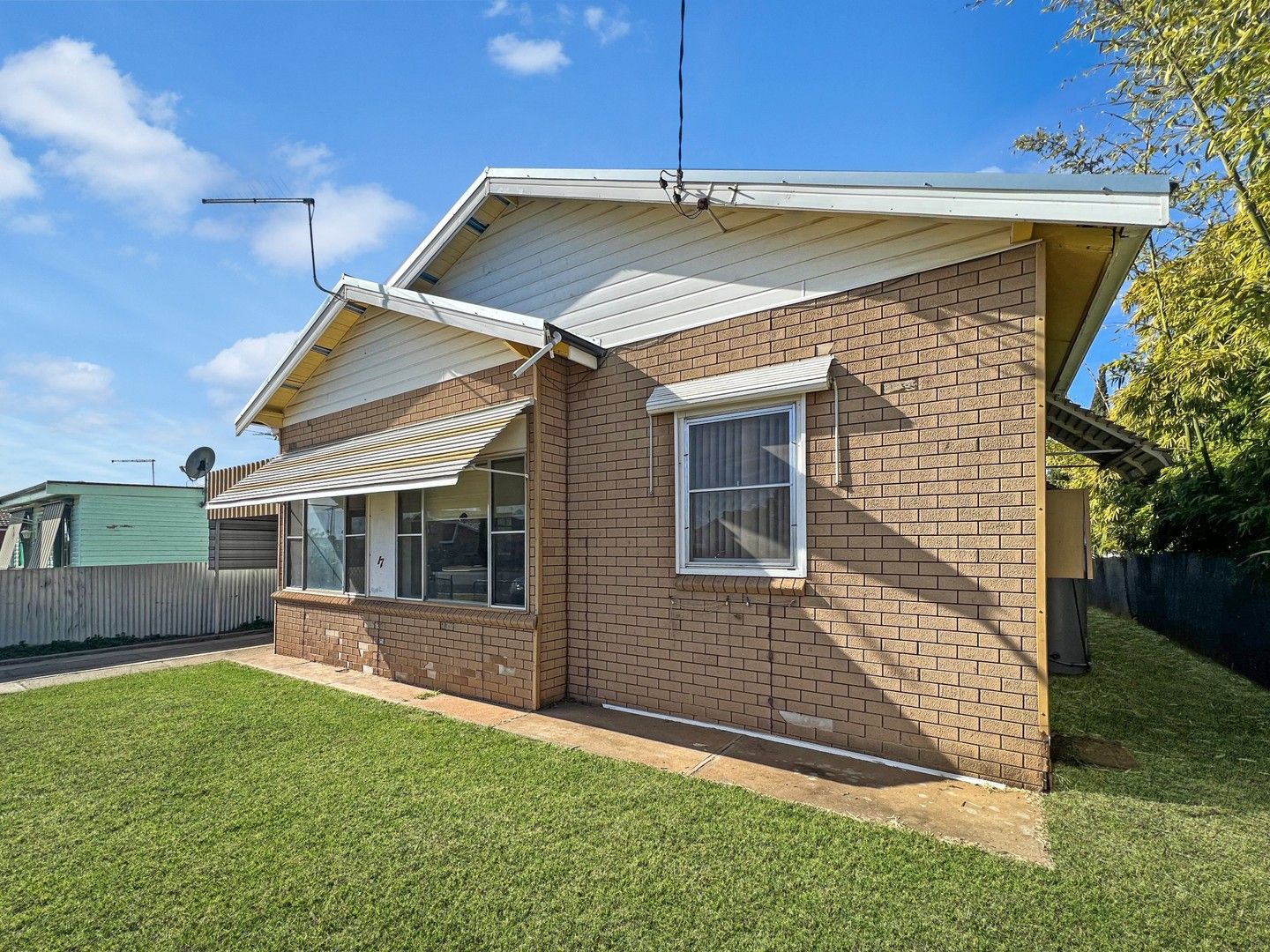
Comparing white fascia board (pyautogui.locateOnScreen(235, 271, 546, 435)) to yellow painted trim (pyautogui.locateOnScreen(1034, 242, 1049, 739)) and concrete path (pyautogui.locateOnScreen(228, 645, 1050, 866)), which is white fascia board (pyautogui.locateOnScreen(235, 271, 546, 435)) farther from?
yellow painted trim (pyautogui.locateOnScreen(1034, 242, 1049, 739))

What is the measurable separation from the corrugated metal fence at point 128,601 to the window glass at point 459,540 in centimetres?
835

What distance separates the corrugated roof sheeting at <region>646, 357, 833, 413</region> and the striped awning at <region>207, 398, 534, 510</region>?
1.63 metres

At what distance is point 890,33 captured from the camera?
21.3 feet

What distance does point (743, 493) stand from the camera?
5652 millimetres

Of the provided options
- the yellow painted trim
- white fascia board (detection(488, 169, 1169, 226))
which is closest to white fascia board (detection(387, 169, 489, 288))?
white fascia board (detection(488, 169, 1169, 226))

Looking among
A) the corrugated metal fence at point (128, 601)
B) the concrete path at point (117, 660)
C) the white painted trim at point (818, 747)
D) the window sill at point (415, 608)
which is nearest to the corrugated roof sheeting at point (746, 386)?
the window sill at point (415, 608)

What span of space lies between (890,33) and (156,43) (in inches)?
327

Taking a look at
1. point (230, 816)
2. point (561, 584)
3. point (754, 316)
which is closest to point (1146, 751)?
point (754, 316)

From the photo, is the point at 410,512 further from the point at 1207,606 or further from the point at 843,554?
the point at 1207,606

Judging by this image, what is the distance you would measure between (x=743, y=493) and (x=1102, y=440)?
235 inches

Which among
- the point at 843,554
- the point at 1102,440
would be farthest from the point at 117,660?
the point at 1102,440

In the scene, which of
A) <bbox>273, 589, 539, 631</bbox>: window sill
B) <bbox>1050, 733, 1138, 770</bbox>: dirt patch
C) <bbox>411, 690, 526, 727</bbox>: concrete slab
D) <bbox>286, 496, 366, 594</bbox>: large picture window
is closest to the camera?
<bbox>1050, 733, 1138, 770</bbox>: dirt patch

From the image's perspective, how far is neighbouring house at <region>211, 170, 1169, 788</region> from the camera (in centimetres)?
441

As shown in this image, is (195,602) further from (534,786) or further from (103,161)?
(534,786)
